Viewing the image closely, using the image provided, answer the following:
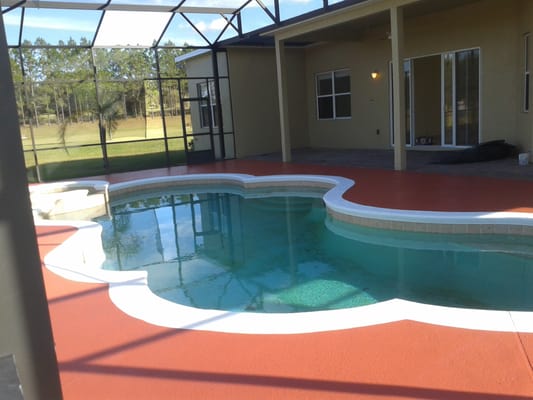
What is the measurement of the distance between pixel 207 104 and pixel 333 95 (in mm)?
4047

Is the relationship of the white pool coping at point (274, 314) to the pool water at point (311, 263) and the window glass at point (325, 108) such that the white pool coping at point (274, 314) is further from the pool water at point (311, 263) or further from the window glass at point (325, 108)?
the window glass at point (325, 108)

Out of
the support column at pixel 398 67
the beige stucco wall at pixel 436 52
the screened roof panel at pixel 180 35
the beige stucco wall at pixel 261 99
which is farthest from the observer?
the beige stucco wall at pixel 261 99

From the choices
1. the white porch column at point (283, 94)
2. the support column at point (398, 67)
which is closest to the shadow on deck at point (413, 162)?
the white porch column at point (283, 94)

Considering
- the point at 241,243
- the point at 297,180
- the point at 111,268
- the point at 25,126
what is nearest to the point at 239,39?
the point at 297,180

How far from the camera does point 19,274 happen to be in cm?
104

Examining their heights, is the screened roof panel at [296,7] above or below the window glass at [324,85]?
above

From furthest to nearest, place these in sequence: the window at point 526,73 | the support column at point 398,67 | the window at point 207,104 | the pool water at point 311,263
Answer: the window at point 207,104 → the window at point 526,73 → the support column at point 398,67 → the pool water at point 311,263

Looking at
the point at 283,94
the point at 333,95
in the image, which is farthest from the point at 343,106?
the point at 283,94

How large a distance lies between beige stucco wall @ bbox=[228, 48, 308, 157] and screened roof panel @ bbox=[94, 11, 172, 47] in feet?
→ 7.99

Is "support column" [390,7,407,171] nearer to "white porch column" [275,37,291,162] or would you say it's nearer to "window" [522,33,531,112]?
"window" [522,33,531,112]

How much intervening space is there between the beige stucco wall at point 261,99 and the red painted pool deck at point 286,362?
38.2 feet

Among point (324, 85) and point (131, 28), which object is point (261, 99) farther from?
point (131, 28)

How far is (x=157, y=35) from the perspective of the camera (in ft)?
42.4

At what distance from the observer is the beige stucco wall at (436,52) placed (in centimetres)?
1001
